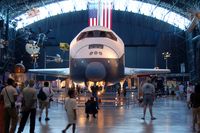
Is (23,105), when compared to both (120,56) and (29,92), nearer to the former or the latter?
(29,92)

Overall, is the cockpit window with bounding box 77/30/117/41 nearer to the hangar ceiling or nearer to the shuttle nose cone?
the shuttle nose cone

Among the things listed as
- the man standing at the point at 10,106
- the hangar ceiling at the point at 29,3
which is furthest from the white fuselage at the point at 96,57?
the hangar ceiling at the point at 29,3

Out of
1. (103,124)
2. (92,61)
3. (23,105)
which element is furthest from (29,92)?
(92,61)

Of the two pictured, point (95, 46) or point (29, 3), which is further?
point (29, 3)

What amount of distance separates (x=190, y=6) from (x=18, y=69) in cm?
2516

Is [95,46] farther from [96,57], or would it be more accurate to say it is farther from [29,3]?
[29,3]

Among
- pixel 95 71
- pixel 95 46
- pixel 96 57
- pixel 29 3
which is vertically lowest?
pixel 95 71

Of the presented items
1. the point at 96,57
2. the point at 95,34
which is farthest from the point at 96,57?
the point at 95,34

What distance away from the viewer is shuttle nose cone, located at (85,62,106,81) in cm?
1591

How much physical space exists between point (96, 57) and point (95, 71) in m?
0.90


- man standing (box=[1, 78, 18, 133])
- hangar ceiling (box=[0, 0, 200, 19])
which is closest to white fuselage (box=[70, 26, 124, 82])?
man standing (box=[1, 78, 18, 133])

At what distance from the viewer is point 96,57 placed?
654 inches

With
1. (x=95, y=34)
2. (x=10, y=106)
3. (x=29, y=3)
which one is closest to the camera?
(x=10, y=106)

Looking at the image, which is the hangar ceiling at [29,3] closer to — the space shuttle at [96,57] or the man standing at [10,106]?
the space shuttle at [96,57]
